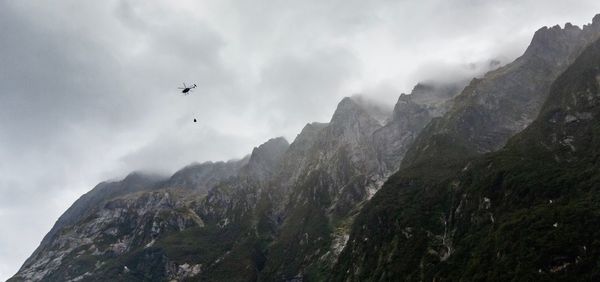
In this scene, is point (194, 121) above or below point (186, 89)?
below
